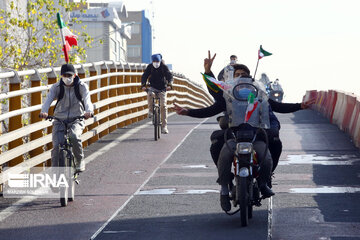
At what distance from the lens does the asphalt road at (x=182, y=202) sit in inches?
354

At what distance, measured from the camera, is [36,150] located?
43.9ft

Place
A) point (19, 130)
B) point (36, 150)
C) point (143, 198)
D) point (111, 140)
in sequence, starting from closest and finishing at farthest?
point (143, 198)
point (19, 130)
point (36, 150)
point (111, 140)

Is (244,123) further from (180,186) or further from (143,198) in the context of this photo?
(180,186)

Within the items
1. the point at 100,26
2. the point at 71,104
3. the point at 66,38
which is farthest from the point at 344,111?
the point at 100,26

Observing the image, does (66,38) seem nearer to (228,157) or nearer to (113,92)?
(228,157)

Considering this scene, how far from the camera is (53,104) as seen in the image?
14.5 meters

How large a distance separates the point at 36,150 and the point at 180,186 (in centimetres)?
229

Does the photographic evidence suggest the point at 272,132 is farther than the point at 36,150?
No

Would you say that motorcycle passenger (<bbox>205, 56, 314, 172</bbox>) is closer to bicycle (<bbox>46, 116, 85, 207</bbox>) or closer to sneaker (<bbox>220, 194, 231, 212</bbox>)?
sneaker (<bbox>220, 194, 231, 212</bbox>)

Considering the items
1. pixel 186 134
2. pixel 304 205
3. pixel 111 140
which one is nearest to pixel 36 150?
pixel 304 205

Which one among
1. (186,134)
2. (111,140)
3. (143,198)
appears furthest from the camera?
(186,134)

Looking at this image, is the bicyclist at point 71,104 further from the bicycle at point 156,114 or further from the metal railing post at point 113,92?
the metal railing post at point 113,92

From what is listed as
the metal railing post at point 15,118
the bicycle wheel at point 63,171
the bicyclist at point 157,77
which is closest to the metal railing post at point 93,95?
the bicyclist at point 157,77

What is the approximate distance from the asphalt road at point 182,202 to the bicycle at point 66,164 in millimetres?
137
